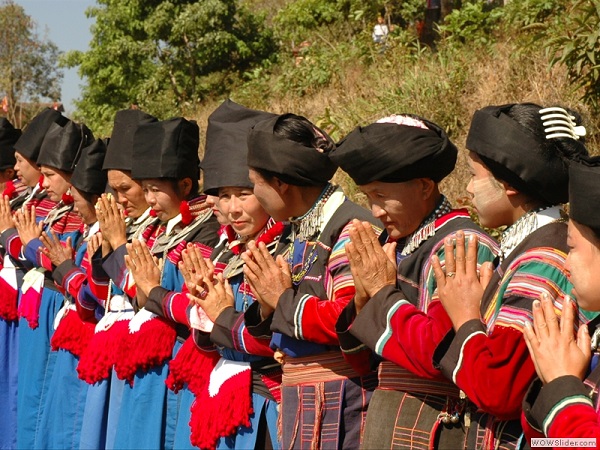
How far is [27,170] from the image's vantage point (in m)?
7.85

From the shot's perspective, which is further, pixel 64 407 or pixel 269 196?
pixel 64 407

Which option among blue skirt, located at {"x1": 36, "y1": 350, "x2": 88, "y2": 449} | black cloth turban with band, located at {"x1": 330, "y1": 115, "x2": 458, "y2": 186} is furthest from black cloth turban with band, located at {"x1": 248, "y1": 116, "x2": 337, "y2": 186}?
blue skirt, located at {"x1": 36, "y1": 350, "x2": 88, "y2": 449}

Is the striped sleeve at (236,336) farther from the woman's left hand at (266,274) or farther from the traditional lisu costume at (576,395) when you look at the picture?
the traditional lisu costume at (576,395)

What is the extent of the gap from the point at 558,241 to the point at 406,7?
12129mm

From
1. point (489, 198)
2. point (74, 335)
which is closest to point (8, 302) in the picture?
point (74, 335)

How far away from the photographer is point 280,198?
14.1ft

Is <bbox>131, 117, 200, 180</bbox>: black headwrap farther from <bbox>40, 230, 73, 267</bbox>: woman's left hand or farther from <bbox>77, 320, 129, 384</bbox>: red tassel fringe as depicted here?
<bbox>40, 230, 73, 267</bbox>: woman's left hand

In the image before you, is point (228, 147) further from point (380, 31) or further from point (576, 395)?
point (380, 31)

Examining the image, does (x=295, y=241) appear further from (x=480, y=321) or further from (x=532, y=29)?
(x=532, y=29)

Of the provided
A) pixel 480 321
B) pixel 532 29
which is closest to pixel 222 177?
pixel 480 321

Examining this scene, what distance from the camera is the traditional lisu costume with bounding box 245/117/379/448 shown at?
3.92 m

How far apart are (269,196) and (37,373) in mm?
3554

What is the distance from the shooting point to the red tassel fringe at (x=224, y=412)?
4.59 m

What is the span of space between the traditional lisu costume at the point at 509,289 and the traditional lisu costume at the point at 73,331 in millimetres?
3449
